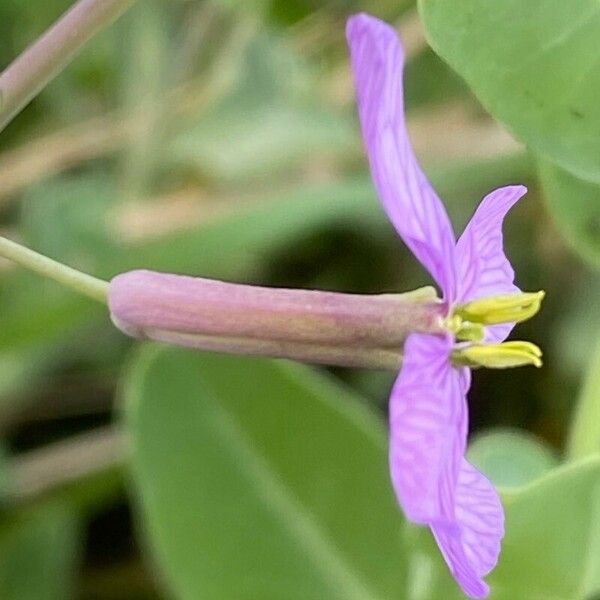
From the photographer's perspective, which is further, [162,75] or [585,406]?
[162,75]

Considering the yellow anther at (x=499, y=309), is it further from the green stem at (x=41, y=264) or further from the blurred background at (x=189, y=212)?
the blurred background at (x=189, y=212)

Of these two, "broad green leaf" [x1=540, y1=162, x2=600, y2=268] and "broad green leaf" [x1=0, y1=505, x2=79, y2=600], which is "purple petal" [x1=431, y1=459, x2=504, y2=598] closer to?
"broad green leaf" [x1=540, y1=162, x2=600, y2=268]

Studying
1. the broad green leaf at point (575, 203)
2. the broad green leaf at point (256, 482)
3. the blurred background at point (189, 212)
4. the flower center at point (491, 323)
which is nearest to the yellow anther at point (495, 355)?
the flower center at point (491, 323)

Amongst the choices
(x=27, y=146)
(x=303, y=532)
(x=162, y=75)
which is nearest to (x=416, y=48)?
(x=162, y=75)

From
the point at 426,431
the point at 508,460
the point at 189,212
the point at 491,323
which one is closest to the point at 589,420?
the point at 508,460

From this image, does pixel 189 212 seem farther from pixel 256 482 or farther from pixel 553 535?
pixel 553 535

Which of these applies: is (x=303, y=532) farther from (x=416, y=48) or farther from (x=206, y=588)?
(x=416, y=48)
